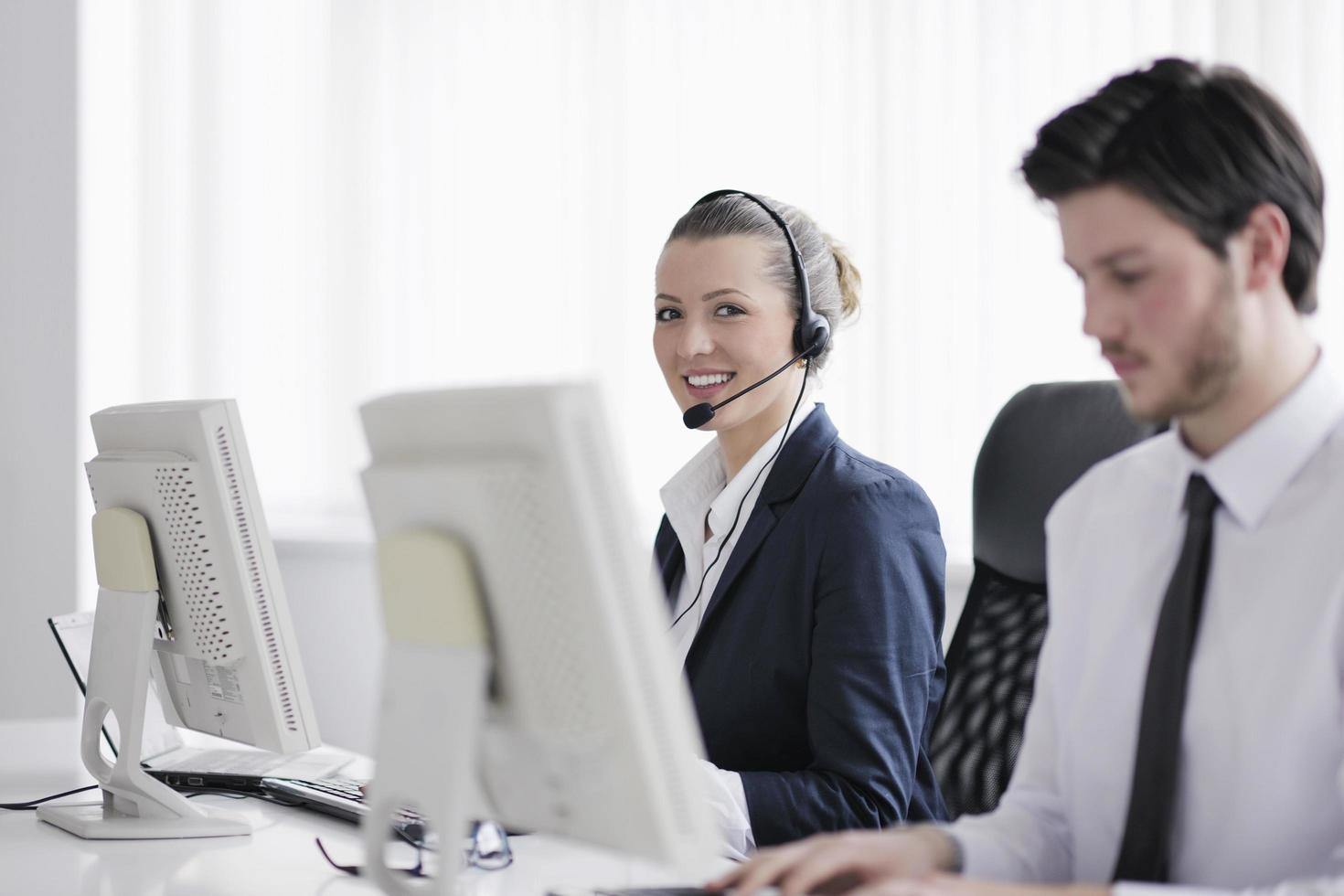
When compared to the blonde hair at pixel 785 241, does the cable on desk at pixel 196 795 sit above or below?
below

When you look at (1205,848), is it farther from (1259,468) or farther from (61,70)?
(61,70)

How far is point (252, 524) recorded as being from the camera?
1.45 m

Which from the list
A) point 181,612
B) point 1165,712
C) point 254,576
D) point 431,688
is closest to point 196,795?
point 181,612

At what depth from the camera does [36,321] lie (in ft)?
10.8

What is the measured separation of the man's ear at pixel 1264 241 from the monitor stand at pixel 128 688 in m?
1.17

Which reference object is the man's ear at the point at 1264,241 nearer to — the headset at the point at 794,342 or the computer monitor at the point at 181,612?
the headset at the point at 794,342

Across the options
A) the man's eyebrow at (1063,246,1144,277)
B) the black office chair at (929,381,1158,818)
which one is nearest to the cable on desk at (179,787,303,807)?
the black office chair at (929,381,1158,818)

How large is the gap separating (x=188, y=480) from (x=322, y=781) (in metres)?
0.45

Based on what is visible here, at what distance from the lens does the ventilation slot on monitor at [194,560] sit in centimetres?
146

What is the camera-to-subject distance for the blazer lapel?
1688mm

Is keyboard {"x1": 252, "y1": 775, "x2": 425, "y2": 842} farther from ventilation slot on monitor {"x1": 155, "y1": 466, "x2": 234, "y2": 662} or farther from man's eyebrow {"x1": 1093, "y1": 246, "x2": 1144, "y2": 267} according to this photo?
man's eyebrow {"x1": 1093, "y1": 246, "x2": 1144, "y2": 267}

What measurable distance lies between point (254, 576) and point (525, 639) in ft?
2.00

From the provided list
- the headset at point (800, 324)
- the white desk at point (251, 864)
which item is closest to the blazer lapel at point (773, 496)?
the headset at point (800, 324)

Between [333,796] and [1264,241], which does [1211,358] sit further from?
[333,796]
